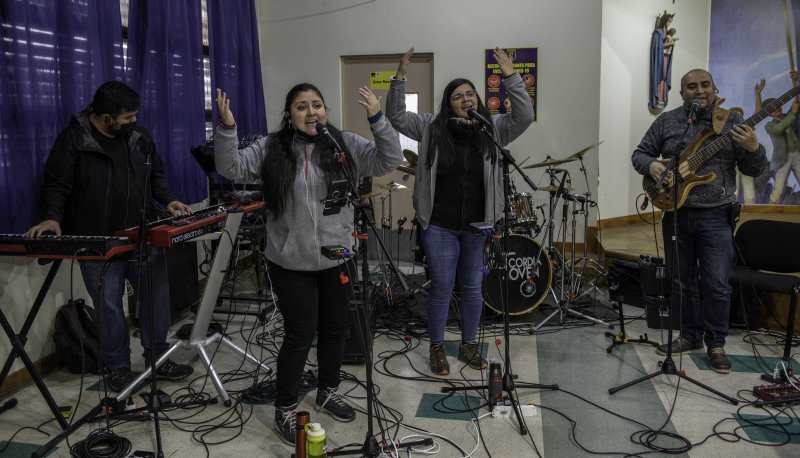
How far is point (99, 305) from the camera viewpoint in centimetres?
304

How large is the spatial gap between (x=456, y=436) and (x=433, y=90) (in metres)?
4.00

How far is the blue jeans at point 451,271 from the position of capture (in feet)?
10.8

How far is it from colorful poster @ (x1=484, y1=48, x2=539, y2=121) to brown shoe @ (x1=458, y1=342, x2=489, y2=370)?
2951 millimetres

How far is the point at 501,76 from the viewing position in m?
5.88

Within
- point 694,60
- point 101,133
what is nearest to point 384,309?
point 101,133

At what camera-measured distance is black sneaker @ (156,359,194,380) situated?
3.42 m

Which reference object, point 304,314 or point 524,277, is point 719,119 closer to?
point 524,277

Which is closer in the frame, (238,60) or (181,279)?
(181,279)

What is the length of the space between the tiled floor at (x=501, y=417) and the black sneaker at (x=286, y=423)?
1.7 inches

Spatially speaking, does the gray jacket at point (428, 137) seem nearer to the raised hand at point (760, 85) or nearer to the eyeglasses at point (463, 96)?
the eyeglasses at point (463, 96)

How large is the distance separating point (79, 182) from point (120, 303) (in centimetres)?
66

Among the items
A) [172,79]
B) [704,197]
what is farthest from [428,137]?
[172,79]

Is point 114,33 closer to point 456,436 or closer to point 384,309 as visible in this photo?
point 384,309

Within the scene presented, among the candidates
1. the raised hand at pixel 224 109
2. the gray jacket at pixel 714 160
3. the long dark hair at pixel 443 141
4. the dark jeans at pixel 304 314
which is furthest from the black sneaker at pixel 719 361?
the raised hand at pixel 224 109
